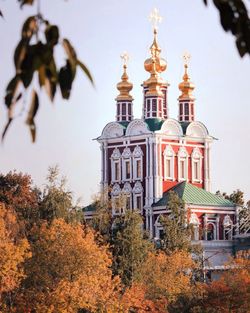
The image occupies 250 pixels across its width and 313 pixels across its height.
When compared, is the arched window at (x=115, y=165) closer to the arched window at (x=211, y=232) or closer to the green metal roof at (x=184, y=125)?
the green metal roof at (x=184, y=125)

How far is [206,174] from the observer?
8350 centimetres

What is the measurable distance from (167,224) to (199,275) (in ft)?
22.6

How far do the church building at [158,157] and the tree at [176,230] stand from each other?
9799 mm

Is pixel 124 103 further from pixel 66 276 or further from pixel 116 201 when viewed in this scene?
pixel 66 276

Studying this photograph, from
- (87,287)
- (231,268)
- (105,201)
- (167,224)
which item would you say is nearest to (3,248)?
(87,287)

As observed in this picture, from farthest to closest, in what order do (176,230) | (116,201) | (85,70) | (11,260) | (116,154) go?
(116,154)
(116,201)
(176,230)
(11,260)
(85,70)

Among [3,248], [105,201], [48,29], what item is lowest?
[48,29]

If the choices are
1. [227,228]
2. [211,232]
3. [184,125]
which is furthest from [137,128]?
[227,228]

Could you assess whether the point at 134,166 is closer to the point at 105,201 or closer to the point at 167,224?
the point at 105,201

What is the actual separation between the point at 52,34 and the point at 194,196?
74.1 meters

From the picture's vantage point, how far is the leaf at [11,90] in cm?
451

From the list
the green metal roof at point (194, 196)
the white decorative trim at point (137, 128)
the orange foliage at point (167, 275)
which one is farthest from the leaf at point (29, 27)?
the white decorative trim at point (137, 128)

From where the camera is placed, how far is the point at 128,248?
57844 millimetres

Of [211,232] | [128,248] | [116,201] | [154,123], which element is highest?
[154,123]
